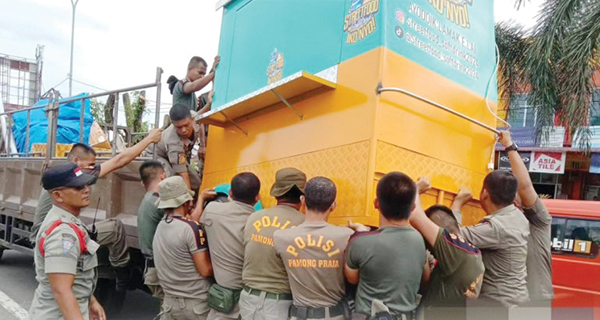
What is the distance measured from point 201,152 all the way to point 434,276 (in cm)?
228

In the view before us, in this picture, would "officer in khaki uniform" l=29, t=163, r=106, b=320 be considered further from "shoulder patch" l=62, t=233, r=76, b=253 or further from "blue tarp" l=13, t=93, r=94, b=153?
"blue tarp" l=13, t=93, r=94, b=153

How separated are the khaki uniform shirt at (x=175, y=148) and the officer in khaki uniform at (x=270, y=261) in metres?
1.38

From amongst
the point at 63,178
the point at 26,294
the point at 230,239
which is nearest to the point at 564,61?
the point at 230,239

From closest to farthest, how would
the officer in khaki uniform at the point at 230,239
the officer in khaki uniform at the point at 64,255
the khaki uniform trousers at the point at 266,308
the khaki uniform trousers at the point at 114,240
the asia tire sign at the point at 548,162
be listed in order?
the officer in khaki uniform at the point at 64,255, the khaki uniform trousers at the point at 266,308, the officer in khaki uniform at the point at 230,239, the khaki uniform trousers at the point at 114,240, the asia tire sign at the point at 548,162

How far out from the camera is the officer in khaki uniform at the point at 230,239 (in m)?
2.79

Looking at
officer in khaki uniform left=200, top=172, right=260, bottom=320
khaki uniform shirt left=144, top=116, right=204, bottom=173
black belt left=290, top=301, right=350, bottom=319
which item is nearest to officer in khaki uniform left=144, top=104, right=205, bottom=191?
khaki uniform shirt left=144, top=116, right=204, bottom=173

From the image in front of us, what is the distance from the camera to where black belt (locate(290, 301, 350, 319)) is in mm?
2330

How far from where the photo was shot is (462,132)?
292 centimetres

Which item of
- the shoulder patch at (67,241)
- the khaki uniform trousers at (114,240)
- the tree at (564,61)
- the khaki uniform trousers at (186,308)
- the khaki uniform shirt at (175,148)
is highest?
the tree at (564,61)

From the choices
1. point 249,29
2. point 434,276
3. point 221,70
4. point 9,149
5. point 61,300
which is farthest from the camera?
point 9,149

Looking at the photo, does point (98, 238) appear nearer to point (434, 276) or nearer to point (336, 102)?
point (336, 102)

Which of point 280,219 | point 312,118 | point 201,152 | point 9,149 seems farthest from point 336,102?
point 9,149

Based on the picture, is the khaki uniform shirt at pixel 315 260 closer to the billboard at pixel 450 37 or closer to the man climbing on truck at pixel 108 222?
the billboard at pixel 450 37

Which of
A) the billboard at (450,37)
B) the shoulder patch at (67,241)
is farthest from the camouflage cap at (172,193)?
the billboard at (450,37)
